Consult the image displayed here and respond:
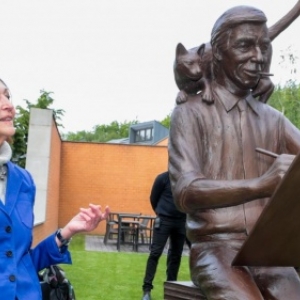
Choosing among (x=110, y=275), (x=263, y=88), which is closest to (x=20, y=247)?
(x=263, y=88)

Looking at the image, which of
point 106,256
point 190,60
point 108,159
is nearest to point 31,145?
point 106,256

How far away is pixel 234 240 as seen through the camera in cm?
272

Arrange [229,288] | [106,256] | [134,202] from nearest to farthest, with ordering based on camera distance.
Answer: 1. [229,288]
2. [106,256]
3. [134,202]

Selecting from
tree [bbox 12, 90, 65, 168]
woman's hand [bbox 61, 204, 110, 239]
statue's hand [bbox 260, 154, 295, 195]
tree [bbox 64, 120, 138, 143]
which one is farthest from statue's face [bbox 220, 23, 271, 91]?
tree [bbox 64, 120, 138, 143]

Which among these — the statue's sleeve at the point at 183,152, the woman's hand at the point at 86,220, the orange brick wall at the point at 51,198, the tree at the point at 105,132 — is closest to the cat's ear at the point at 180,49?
the statue's sleeve at the point at 183,152

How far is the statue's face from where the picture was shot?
2.89 meters

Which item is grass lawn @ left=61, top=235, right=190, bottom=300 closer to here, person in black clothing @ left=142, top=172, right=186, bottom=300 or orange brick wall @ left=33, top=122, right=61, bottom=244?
person in black clothing @ left=142, top=172, right=186, bottom=300

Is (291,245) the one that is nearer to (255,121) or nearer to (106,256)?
(255,121)

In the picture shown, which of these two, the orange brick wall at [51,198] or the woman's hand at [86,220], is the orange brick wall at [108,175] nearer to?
the orange brick wall at [51,198]

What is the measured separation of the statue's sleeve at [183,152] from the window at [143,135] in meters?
30.8

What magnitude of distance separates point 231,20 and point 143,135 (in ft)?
106

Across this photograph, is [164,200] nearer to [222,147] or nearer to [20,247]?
[222,147]

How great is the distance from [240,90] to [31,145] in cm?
1030

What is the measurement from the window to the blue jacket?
31151 mm
